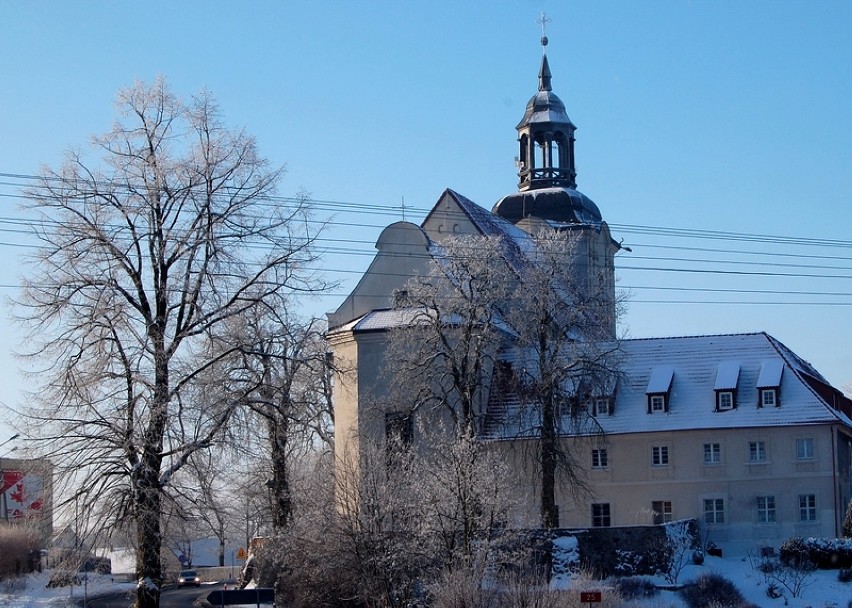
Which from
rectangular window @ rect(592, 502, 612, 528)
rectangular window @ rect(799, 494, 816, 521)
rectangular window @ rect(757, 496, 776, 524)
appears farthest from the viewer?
rectangular window @ rect(592, 502, 612, 528)

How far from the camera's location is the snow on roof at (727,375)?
4478 cm

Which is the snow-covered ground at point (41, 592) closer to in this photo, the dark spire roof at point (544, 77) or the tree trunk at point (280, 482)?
the tree trunk at point (280, 482)

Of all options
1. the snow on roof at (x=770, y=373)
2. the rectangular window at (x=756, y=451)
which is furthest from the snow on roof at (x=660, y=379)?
the rectangular window at (x=756, y=451)

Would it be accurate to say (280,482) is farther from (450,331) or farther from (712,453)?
(712,453)

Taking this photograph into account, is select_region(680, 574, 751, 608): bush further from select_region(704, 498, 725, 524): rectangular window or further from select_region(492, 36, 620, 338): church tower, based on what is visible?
select_region(492, 36, 620, 338): church tower

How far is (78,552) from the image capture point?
3044 centimetres

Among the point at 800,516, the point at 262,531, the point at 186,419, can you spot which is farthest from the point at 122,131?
the point at 800,516

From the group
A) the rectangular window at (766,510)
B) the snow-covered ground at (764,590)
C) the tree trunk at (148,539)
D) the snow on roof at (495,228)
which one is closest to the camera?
the tree trunk at (148,539)

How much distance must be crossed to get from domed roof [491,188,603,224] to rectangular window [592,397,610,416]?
20583mm

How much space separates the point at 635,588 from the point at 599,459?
36.4 ft

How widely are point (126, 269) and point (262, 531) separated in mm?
14906

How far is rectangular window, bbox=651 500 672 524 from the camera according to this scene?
44406 millimetres

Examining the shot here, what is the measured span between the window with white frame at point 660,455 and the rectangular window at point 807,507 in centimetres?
484

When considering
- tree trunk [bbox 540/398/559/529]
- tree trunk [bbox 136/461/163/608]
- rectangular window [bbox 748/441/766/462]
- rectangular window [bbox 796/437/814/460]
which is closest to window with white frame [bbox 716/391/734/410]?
rectangular window [bbox 748/441/766/462]
